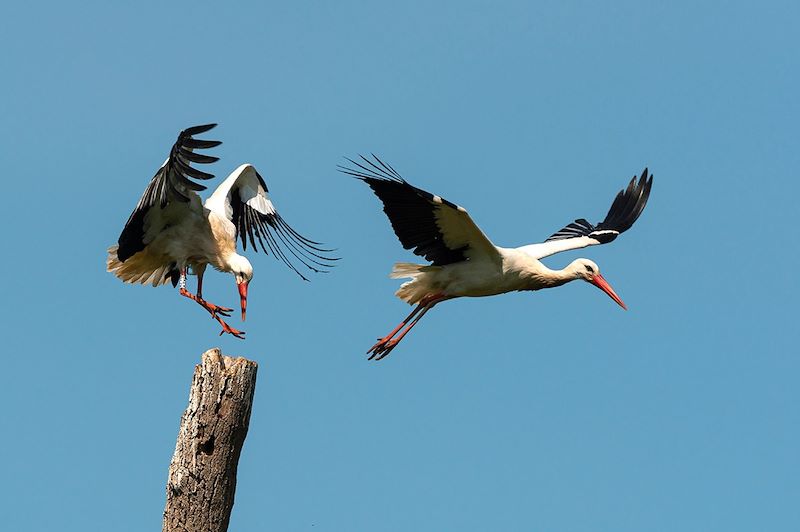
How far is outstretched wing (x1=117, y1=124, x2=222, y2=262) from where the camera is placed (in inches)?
352

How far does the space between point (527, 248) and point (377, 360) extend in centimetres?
191

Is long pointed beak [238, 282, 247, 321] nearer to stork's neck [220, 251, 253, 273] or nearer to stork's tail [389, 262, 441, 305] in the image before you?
stork's neck [220, 251, 253, 273]

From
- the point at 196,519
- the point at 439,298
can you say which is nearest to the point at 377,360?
the point at 439,298

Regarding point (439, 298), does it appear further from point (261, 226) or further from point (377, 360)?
point (261, 226)

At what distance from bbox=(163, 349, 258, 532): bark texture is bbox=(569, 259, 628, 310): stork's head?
528cm

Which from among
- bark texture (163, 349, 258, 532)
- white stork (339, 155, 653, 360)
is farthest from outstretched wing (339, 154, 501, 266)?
bark texture (163, 349, 258, 532)

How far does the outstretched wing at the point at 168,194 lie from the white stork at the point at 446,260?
1317 mm

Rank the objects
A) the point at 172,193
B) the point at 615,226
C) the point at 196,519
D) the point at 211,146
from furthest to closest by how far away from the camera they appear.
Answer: the point at 615,226
the point at 172,193
the point at 211,146
the point at 196,519

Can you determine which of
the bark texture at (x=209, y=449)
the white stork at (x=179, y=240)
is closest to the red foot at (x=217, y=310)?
the white stork at (x=179, y=240)

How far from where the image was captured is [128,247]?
1043cm

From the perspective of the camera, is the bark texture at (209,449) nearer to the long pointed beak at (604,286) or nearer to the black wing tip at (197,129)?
the black wing tip at (197,129)

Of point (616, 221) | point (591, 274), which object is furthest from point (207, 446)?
point (616, 221)

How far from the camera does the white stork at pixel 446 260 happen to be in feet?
32.2

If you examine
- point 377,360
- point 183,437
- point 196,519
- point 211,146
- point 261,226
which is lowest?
point 196,519
